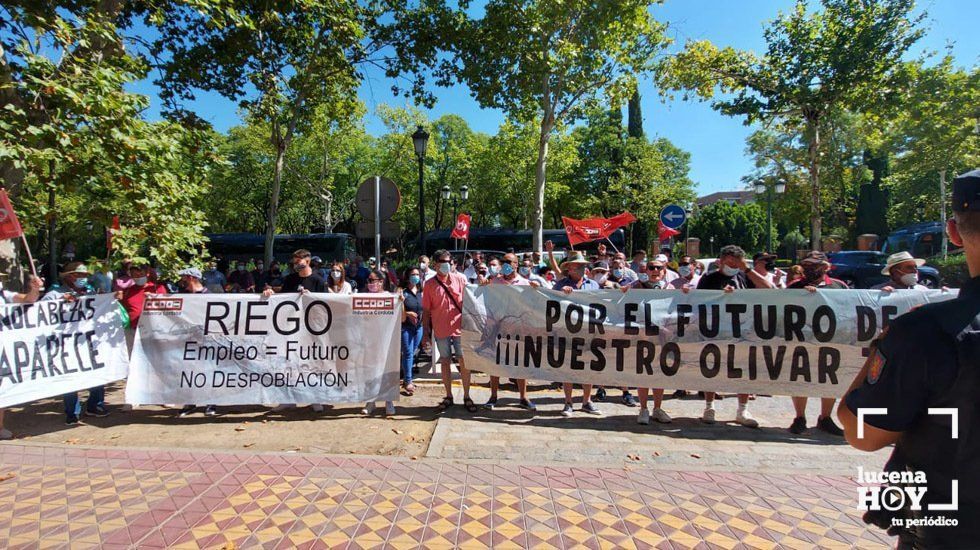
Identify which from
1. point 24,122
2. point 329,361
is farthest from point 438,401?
point 24,122

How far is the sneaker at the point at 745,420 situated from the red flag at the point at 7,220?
8300 mm

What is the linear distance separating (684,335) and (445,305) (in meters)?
2.89

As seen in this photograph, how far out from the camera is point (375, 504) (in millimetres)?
3707

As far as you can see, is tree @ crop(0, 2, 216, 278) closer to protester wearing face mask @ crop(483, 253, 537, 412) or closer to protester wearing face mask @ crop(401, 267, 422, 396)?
protester wearing face mask @ crop(401, 267, 422, 396)

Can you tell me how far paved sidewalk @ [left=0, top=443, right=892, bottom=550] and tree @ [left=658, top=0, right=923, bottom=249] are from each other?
14076 mm

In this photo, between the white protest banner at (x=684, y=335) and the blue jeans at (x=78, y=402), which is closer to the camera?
the white protest banner at (x=684, y=335)

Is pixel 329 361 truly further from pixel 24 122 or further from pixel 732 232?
pixel 732 232

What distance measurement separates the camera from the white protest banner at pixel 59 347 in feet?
17.1

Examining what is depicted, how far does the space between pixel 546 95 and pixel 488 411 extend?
1341cm

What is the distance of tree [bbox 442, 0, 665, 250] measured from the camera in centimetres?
1395

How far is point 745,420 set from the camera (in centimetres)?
570

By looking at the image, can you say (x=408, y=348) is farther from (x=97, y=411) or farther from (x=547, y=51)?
(x=547, y=51)

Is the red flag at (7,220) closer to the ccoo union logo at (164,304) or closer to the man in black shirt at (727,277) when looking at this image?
the ccoo union logo at (164,304)

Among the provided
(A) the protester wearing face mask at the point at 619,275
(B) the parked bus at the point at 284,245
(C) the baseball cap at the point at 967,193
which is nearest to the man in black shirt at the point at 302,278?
(A) the protester wearing face mask at the point at 619,275
